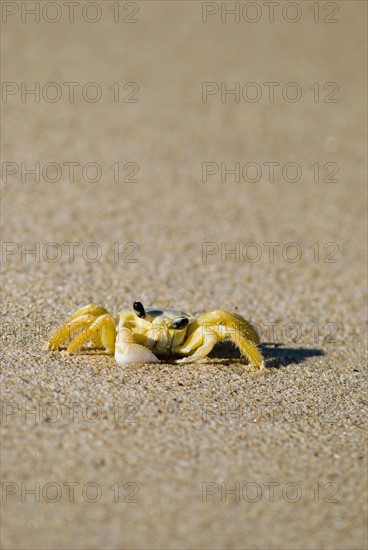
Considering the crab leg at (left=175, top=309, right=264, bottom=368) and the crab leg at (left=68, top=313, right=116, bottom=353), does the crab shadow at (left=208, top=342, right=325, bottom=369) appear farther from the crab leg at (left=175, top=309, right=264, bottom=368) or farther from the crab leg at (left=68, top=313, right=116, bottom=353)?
the crab leg at (left=68, top=313, right=116, bottom=353)

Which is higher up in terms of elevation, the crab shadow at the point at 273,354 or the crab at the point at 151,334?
the crab at the point at 151,334

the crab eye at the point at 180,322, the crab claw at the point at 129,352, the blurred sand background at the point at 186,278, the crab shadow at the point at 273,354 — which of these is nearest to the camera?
the blurred sand background at the point at 186,278

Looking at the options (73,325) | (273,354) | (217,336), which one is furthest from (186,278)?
(73,325)

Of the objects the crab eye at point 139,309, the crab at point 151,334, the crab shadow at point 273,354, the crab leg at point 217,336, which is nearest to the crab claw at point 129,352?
the crab at point 151,334

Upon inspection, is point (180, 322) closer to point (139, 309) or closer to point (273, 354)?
point (139, 309)

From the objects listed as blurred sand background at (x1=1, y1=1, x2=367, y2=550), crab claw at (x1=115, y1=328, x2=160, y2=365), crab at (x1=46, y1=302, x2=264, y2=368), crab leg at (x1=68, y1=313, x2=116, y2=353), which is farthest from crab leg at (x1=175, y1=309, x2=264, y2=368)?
crab leg at (x1=68, y1=313, x2=116, y2=353)

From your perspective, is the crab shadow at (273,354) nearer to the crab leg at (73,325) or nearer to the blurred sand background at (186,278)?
the blurred sand background at (186,278)

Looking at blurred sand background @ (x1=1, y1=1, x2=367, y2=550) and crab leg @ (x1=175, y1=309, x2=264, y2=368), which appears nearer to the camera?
blurred sand background @ (x1=1, y1=1, x2=367, y2=550)
